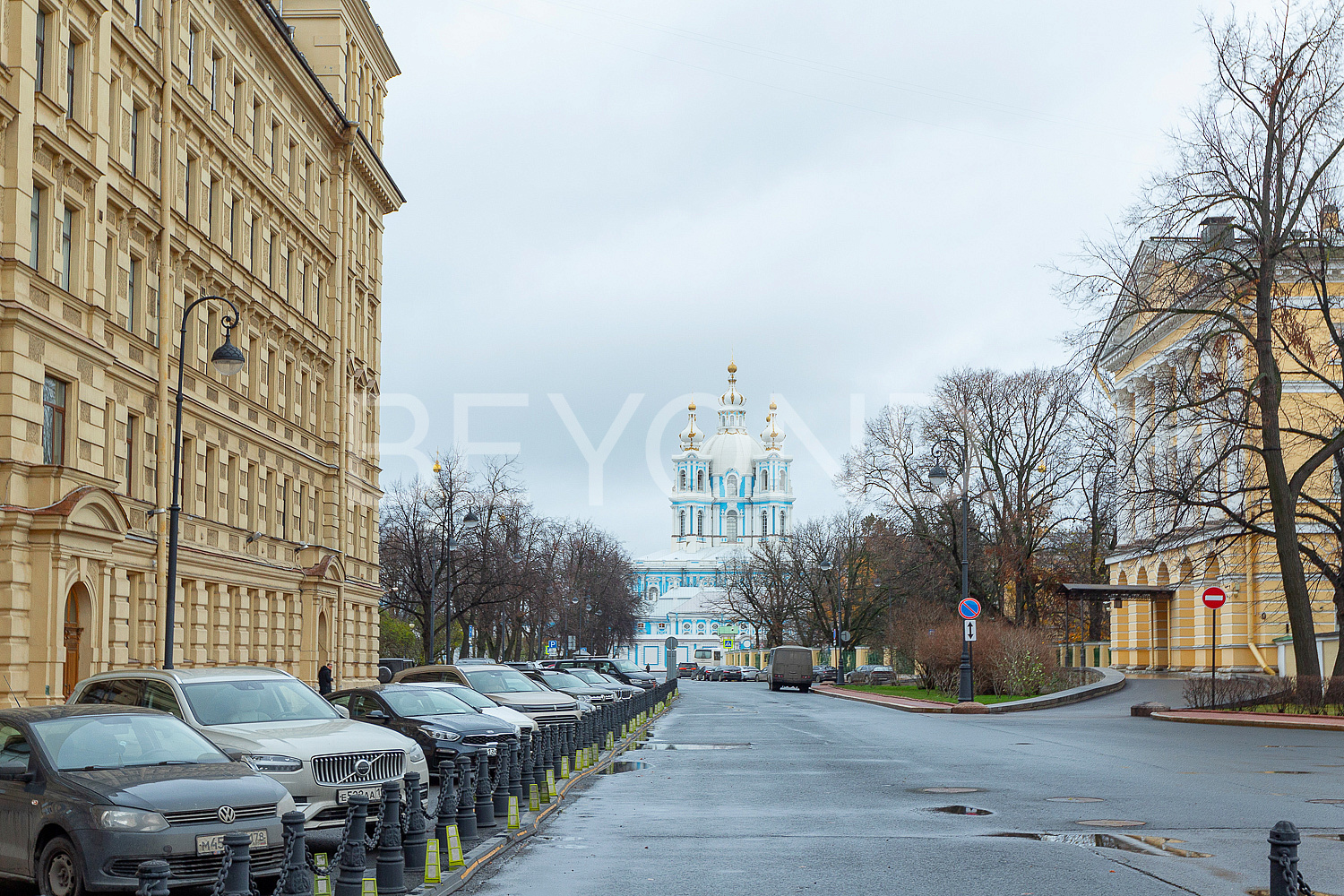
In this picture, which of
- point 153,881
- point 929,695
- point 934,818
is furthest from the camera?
point 929,695

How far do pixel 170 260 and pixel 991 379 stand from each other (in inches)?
1629

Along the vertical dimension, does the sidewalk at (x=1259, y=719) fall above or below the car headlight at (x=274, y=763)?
below

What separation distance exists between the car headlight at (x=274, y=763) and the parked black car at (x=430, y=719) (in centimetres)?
603

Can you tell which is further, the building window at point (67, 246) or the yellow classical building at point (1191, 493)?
the yellow classical building at point (1191, 493)

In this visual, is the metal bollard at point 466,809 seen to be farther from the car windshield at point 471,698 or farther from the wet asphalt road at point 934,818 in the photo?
the car windshield at point 471,698

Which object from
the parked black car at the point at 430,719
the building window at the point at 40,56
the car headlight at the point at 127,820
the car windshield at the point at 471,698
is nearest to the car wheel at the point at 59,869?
the car headlight at the point at 127,820

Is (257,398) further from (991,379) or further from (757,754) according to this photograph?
(991,379)

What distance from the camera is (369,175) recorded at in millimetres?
52625

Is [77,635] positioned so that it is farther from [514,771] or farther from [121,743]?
[121,743]

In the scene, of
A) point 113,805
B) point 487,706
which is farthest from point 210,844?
point 487,706

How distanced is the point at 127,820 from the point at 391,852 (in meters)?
1.82

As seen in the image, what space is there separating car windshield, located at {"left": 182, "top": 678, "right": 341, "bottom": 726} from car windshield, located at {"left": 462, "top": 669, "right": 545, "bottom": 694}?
12.4 m

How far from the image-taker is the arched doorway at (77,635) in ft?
87.4

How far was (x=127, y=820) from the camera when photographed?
9.69 m
